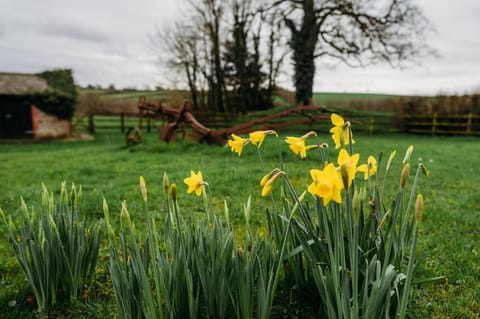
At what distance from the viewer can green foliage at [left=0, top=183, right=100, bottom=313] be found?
1.79 m

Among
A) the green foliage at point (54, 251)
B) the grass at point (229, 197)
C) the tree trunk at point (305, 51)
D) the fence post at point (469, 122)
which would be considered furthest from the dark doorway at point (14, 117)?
the fence post at point (469, 122)

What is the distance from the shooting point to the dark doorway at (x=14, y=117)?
17031mm

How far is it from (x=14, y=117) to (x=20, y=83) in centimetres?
173

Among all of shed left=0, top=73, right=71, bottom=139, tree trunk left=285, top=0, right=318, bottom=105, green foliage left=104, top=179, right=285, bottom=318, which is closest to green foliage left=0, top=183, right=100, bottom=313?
green foliage left=104, top=179, right=285, bottom=318

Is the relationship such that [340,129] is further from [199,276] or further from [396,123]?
[396,123]

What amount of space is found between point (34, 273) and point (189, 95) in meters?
23.0

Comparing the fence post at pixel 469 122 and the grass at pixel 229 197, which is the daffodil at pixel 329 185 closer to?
the grass at pixel 229 197

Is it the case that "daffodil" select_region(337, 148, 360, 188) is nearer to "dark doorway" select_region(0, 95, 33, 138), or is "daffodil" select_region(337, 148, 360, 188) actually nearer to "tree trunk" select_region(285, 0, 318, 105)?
"tree trunk" select_region(285, 0, 318, 105)

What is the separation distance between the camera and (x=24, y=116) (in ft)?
56.4

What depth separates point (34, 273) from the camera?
1.83 m

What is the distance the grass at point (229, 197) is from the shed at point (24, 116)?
9808mm

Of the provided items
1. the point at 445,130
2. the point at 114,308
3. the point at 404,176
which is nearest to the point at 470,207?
the point at 404,176

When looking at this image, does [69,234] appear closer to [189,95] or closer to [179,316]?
[179,316]

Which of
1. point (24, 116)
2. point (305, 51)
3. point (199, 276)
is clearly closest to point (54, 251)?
point (199, 276)
